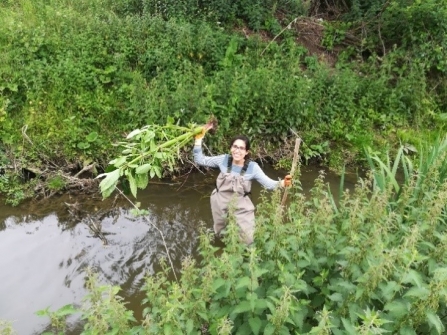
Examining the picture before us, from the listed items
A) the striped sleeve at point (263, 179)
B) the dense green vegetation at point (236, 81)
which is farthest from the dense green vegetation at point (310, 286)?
the striped sleeve at point (263, 179)

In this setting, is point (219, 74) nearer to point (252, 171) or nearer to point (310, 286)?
point (252, 171)

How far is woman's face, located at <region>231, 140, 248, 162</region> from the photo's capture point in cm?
457

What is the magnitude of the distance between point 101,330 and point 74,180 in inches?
140

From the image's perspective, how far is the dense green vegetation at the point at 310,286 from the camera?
2.47m

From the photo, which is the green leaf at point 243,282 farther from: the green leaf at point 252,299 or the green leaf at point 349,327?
the green leaf at point 349,327

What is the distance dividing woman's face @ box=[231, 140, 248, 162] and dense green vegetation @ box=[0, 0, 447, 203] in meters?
1.82

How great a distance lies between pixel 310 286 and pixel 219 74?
4507mm

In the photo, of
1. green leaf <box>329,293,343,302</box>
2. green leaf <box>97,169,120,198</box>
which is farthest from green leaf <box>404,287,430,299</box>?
green leaf <box>97,169,120,198</box>

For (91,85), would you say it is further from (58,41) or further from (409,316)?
(409,316)

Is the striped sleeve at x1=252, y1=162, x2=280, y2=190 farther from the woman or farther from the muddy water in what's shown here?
the muddy water

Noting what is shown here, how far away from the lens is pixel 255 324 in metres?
2.67

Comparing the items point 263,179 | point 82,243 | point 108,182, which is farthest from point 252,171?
point 82,243

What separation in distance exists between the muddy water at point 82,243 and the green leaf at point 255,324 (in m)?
2.00

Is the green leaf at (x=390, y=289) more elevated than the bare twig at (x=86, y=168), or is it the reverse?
the green leaf at (x=390, y=289)
